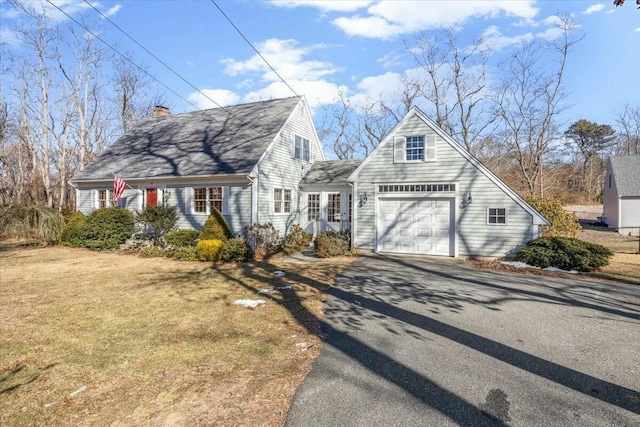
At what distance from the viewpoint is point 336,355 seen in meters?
4.59

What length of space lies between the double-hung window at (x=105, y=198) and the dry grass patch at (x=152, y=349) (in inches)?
386

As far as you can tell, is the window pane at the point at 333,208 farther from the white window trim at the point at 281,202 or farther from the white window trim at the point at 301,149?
the white window trim at the point at 301,149

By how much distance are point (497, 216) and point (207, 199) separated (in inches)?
464

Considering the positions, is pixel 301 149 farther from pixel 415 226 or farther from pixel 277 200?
pixel 415 226

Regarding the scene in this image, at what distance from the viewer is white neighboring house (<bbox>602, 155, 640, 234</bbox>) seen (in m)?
23.0

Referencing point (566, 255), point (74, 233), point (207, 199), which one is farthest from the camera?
point (74, 233)

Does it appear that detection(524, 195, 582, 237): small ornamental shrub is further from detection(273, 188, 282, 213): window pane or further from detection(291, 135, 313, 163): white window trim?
detection(291, 135, 313, 163): white window trim

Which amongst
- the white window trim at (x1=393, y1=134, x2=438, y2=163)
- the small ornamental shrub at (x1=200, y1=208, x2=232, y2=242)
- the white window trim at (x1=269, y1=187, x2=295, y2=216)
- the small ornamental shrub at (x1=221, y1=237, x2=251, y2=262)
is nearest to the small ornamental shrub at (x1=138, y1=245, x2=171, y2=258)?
the small ornamental shrub at (x1=200, y1=208, x2=232, y2=242)

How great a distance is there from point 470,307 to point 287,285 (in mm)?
4099

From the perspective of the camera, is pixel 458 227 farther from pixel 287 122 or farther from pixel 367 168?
pixel 287 122

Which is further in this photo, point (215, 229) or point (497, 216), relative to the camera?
point (215, 229)

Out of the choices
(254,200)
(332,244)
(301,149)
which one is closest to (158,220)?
(254,200)

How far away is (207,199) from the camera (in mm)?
15594

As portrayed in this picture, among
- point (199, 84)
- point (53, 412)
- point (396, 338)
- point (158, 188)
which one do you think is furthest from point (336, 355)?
point (158, 188)
